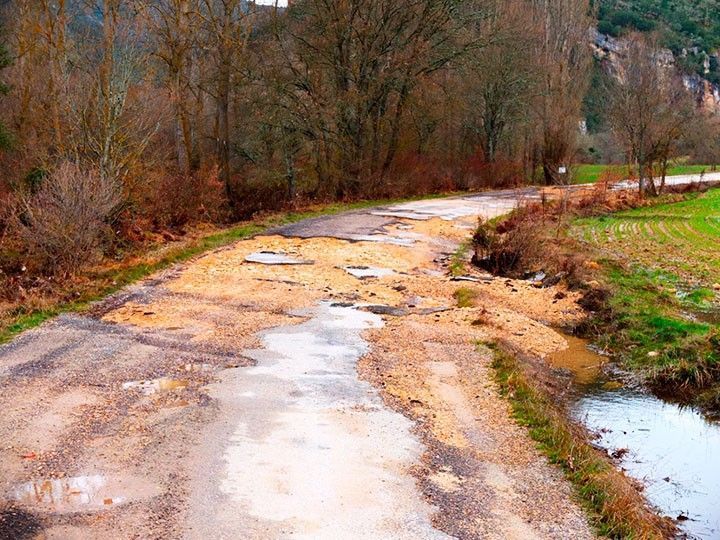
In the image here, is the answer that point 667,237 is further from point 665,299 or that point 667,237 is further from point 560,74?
point 560,74

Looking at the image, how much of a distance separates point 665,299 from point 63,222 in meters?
11.1

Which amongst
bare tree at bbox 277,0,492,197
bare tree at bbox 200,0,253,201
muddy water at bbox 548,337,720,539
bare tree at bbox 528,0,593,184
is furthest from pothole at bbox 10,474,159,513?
bare tree at bbox 528,0,593,184

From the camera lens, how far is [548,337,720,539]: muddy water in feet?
22.7

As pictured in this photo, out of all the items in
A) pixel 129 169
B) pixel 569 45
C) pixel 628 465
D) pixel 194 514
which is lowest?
pixel 628 465

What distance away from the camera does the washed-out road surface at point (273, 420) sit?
5.65 m

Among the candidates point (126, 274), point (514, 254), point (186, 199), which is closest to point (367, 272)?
point (514, 254)

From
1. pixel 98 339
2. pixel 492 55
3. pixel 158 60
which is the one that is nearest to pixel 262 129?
pixel 158 60

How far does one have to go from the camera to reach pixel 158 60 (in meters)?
24.4

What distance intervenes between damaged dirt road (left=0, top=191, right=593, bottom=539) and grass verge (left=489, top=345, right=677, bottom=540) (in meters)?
0.17

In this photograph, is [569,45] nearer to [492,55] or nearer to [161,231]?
[492,55]

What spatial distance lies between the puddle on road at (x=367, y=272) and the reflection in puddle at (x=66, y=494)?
9.45 meters

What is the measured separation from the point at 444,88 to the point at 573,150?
1073 centimetres

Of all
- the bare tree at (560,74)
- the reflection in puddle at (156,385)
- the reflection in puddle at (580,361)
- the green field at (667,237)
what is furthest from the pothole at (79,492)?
the bare tree at (560,74)

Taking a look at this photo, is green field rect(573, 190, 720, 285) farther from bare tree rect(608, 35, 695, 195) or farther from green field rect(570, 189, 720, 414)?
bare tree rect(608, 35, 695, 195)
